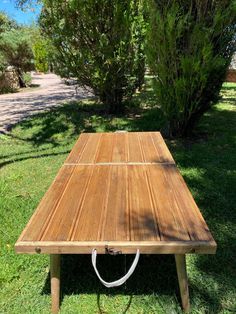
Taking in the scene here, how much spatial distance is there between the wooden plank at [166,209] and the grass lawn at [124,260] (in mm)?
693

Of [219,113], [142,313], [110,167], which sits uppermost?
[110,167]

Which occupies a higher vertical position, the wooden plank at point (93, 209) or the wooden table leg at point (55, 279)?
the wooden plank at point (93, 209)

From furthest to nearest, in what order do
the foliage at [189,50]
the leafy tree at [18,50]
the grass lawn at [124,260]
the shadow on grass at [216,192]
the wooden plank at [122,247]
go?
1. the leafy tree at [18,50]
2. the foliage at [189,50]
3. the shadow on grass at [216,192]
4. the grass lawn at [124,260]
5. the wooden plank at [122,247]

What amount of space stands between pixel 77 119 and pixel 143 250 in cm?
622

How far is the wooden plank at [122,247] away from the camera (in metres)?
1.75

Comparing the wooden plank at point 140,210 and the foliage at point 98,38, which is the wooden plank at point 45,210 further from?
the foliage at point 98,38

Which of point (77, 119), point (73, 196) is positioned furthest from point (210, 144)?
point (73, 196)

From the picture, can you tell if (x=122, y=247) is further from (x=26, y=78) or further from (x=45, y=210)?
(x=26, y=78)

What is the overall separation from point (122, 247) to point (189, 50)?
4287 millimetres

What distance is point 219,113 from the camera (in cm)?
816

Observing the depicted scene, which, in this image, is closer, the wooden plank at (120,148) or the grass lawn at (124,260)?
the grass lawn at (124,260)

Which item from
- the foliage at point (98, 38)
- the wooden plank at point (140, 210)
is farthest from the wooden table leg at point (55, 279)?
the foliage at point (98, 38)

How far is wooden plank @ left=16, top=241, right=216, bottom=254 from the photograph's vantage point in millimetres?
1751

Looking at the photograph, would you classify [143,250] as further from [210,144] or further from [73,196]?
[210,144]
